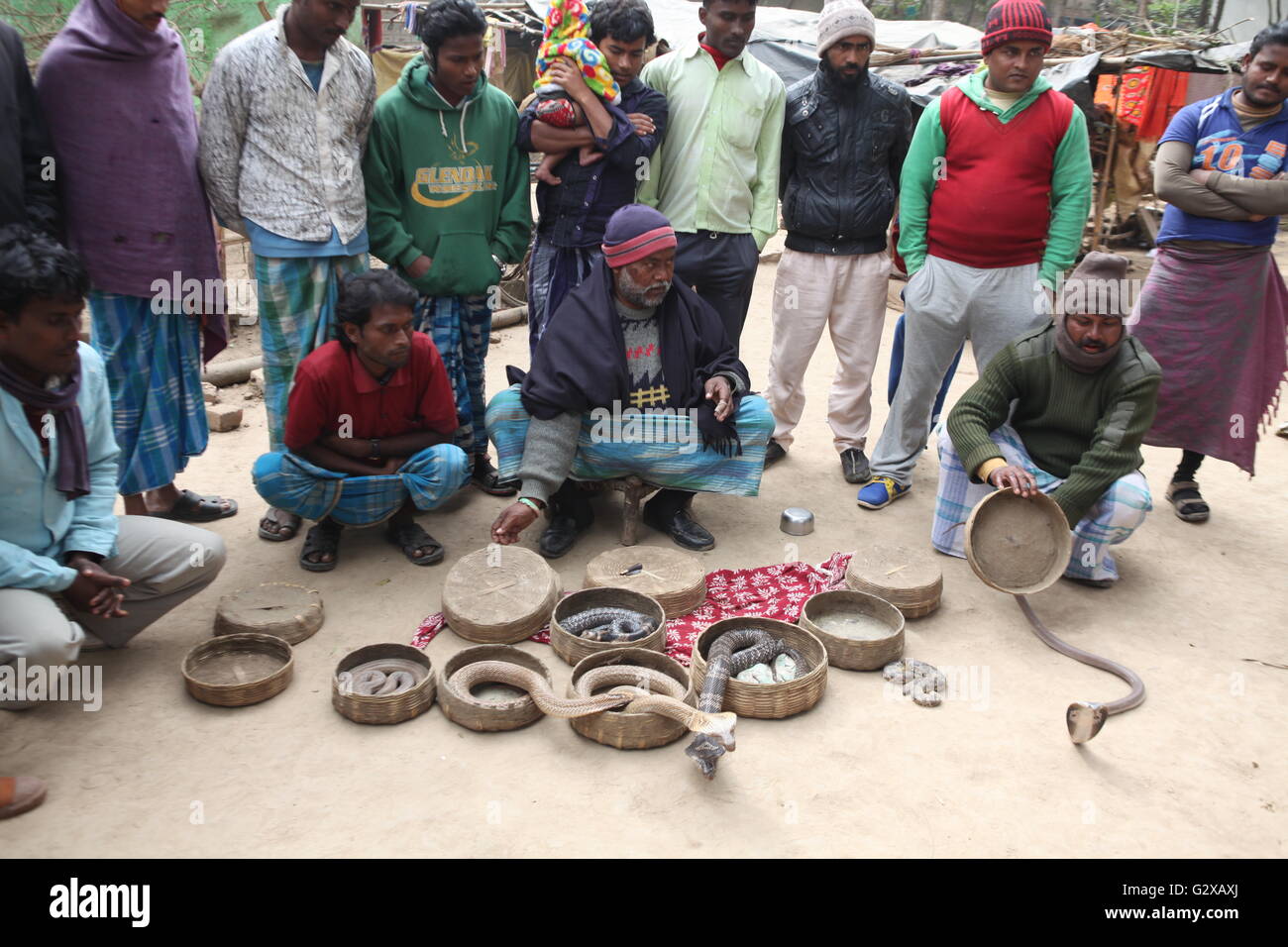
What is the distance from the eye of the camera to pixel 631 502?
4406mm

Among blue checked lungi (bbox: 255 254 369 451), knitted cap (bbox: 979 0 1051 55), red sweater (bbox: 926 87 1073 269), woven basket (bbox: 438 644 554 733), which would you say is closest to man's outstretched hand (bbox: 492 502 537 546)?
woven basket (bbox: 438 644 554 733)

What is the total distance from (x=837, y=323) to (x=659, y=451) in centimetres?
142

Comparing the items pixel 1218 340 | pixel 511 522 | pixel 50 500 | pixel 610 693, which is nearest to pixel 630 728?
pixel 610 693

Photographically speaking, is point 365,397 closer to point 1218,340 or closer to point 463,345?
point 463,345

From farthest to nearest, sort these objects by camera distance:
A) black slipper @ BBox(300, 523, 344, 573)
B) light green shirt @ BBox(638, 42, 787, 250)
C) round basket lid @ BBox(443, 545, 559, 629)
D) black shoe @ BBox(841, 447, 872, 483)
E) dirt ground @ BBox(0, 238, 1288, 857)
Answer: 1. black shoe @ BBox(841, 447, 872, 483)
2. light green shirt @ BBox(638, 42, 787, 250)
3. black slipper @ BBox(300, 523, 344, 573)
4. round basket lid @ BBox(443, 545, 559, 629)
5. dirt ground @ BBox(0, 238, 1288, 857)

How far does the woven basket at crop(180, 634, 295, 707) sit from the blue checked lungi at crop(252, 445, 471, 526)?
725 millimetres

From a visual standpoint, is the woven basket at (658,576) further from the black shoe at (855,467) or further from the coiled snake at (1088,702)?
the black shoe at (855,467)

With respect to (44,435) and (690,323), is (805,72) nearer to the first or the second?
(690,323)

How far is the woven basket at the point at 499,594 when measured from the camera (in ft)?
11.9

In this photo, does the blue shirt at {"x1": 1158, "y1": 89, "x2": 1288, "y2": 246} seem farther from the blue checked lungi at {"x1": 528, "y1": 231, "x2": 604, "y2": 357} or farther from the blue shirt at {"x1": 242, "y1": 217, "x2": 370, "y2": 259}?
the blue shirt at {"x1": 242, "y1": 217, "x2": 370, "y2": 259}

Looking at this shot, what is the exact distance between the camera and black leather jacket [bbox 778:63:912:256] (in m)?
4.77

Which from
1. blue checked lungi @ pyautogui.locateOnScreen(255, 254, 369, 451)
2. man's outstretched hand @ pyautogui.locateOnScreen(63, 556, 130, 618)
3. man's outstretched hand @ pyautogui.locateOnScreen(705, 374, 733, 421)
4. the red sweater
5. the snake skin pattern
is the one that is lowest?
the snake skin pattern

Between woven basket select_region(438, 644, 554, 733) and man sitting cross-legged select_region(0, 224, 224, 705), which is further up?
man sitting cross-legged select_region(0, 224, 224, 705)

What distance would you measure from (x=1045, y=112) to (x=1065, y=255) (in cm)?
62
